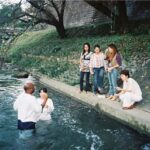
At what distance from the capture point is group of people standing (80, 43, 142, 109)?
1248cm

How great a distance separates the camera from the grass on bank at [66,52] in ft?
60.0

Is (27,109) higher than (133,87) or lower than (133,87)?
lower

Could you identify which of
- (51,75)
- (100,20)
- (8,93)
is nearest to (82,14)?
(100,20)

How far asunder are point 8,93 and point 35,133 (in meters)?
7.91

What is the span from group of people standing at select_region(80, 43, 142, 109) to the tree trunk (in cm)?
800

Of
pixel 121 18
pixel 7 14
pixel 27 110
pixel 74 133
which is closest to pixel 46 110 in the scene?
pixel 74 133

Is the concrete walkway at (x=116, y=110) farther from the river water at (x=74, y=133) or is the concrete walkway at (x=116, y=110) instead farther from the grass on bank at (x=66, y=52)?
the grass on bank at (x=66, y=52)

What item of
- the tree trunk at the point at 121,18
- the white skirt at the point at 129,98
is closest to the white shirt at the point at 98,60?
the white skirt at the point at 129,98

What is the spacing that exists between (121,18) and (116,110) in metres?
12.0

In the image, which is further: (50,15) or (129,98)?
(50,15)

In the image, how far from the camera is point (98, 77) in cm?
1538

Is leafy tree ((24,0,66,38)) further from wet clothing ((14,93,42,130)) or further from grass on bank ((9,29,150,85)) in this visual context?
wet clothing ((14,93,42,130))

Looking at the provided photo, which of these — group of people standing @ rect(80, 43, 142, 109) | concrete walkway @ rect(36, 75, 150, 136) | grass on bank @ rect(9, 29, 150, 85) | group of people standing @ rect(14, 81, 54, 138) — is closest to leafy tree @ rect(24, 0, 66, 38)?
grass on bank @ rect(9, 29, 150, 85)

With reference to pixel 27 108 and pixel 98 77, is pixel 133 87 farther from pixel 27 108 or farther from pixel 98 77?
pixel 27 108
